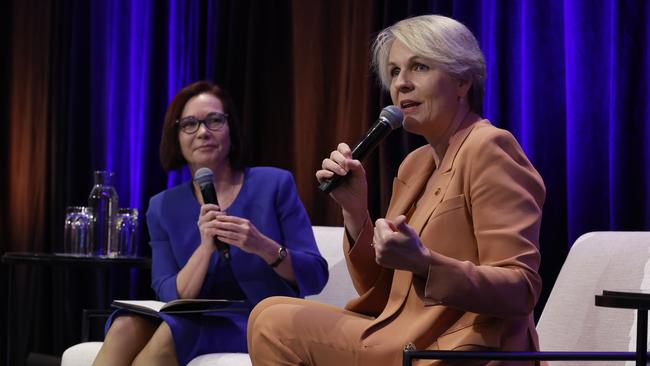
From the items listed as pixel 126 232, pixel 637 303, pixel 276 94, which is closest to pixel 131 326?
pixel 126 232

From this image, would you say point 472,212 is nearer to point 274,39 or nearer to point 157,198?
point 157,198

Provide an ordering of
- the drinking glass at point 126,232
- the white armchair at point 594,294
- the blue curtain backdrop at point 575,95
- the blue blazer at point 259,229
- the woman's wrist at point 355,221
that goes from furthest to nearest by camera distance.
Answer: the drinking glass at point 126,232
the blue curtain backdrop at point 575,95
the blue blazer at point 259,229
the white armchair at point 594,294
the woman's wrist at point 355,221

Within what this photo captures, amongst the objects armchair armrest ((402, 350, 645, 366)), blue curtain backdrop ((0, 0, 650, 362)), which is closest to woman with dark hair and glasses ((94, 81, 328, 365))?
blue curtain backdrop ((0, 0, 650, 362))

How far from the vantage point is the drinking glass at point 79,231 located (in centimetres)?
388

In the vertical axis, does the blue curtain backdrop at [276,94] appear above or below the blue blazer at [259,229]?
above

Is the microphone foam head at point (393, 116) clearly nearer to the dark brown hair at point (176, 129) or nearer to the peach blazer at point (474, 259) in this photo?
the peach blazer at point (474, 259)

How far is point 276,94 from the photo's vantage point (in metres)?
4.17

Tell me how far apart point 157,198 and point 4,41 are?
2.27m

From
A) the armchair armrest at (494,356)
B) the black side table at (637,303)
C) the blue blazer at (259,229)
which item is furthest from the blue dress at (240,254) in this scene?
the black side table at (637,303)

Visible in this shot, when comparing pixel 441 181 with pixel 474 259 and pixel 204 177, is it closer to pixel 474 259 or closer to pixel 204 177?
pixel 474 259

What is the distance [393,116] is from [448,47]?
18 cm

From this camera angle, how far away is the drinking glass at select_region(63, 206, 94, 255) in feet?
12.7

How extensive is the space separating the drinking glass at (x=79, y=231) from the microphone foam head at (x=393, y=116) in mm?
2369

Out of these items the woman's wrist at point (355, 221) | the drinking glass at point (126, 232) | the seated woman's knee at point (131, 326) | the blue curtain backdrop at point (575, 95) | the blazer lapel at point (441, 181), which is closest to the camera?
the blazer lapel at point (441, 181)
